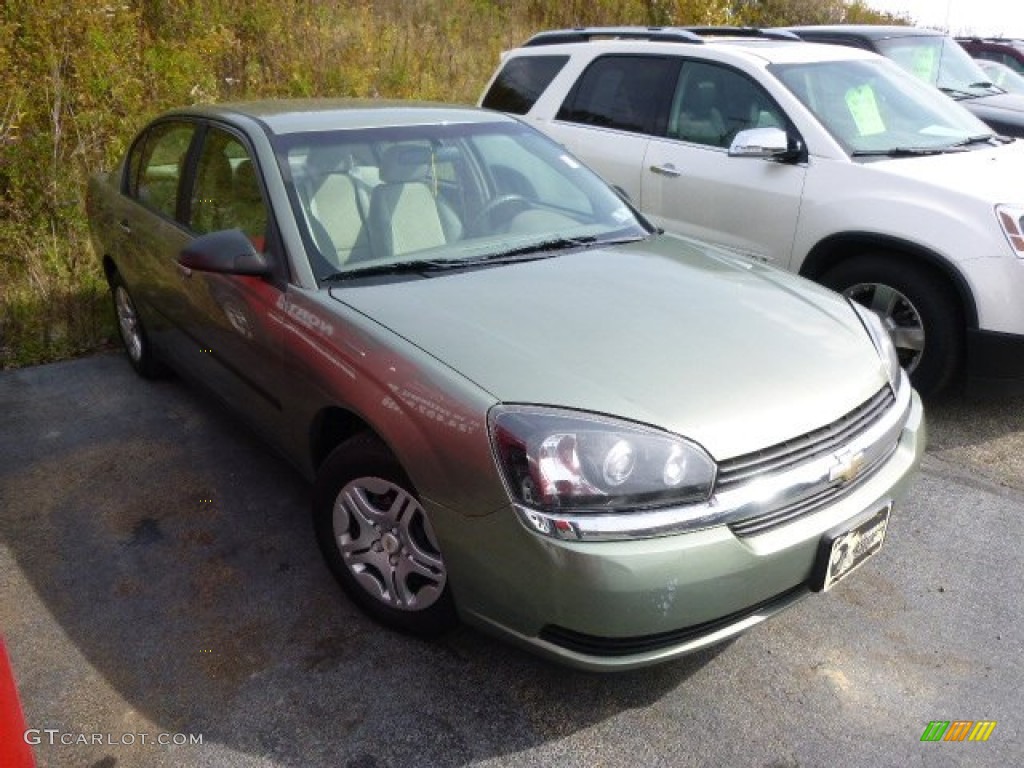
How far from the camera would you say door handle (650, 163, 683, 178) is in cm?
502

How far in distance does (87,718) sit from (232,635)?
0.46 metres

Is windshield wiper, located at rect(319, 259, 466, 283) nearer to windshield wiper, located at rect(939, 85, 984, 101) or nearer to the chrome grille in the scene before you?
the chrome grille

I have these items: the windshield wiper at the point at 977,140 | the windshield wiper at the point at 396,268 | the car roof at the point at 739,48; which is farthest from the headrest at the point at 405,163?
the windshield wiper at the point at 977,140

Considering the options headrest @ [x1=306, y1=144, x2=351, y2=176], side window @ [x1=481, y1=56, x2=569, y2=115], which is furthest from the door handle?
headrest @ [x1=306, y1=144, x2=351, y2=176]

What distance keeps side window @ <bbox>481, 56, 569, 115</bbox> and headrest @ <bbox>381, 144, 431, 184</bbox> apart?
2.69 m

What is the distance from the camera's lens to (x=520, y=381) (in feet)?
7.27

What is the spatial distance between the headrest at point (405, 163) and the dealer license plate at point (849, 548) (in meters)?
1.99

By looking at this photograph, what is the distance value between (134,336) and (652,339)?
3270mm

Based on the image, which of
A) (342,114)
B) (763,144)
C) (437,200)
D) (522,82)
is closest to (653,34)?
(522,82)

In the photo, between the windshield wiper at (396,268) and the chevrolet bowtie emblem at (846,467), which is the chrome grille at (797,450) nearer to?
the chevrolet bowtie emblem at (846,467)

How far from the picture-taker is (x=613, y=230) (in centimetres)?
341

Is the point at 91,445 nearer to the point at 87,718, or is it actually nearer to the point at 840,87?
the point at 87,718

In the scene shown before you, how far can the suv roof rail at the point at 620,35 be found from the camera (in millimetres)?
5383

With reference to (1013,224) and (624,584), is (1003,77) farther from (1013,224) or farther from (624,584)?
(624,584)
